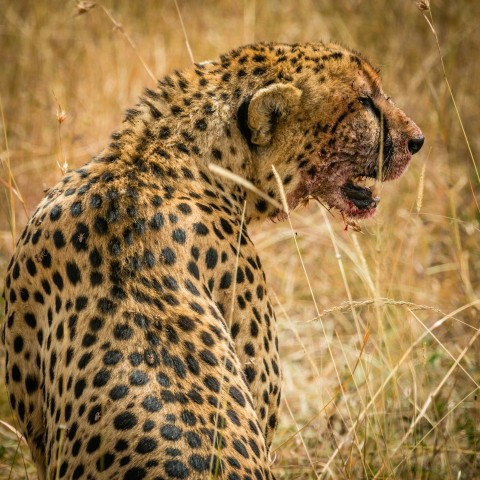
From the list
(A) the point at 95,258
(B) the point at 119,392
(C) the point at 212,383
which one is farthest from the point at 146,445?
(A) the point at 95,258

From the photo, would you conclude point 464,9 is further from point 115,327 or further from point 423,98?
point 115,327

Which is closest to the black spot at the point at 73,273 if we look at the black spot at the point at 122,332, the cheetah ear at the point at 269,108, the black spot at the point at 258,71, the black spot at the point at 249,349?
the black spot at the point at 122,332

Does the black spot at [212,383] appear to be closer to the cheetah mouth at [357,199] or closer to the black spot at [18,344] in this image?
the black spot at [18,344]

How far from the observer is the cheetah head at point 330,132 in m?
3.13

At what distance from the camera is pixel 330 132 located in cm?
325

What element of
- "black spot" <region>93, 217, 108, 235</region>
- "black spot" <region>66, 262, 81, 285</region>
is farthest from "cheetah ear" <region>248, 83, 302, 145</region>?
"black spot" <region>66, 262, 81, 285</region>

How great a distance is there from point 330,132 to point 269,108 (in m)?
0.27

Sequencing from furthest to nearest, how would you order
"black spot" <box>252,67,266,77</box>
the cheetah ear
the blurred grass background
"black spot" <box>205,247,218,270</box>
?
1. the blurred grass background
2. "black spot" <box>252,67,266,77</box>
3. the cheetah ear
4. "black spot" <box>205,247,218,270</box>

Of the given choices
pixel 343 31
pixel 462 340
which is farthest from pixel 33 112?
pixel 462 340

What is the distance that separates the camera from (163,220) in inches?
109

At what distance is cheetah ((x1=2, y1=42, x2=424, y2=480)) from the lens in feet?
7.99

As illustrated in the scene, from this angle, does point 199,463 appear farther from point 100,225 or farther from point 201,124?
point 201,124

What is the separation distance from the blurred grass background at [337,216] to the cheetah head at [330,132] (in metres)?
0.22

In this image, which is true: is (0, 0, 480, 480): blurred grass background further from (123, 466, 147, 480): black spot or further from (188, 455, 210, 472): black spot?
(123, 466, 147, 480): black spot
